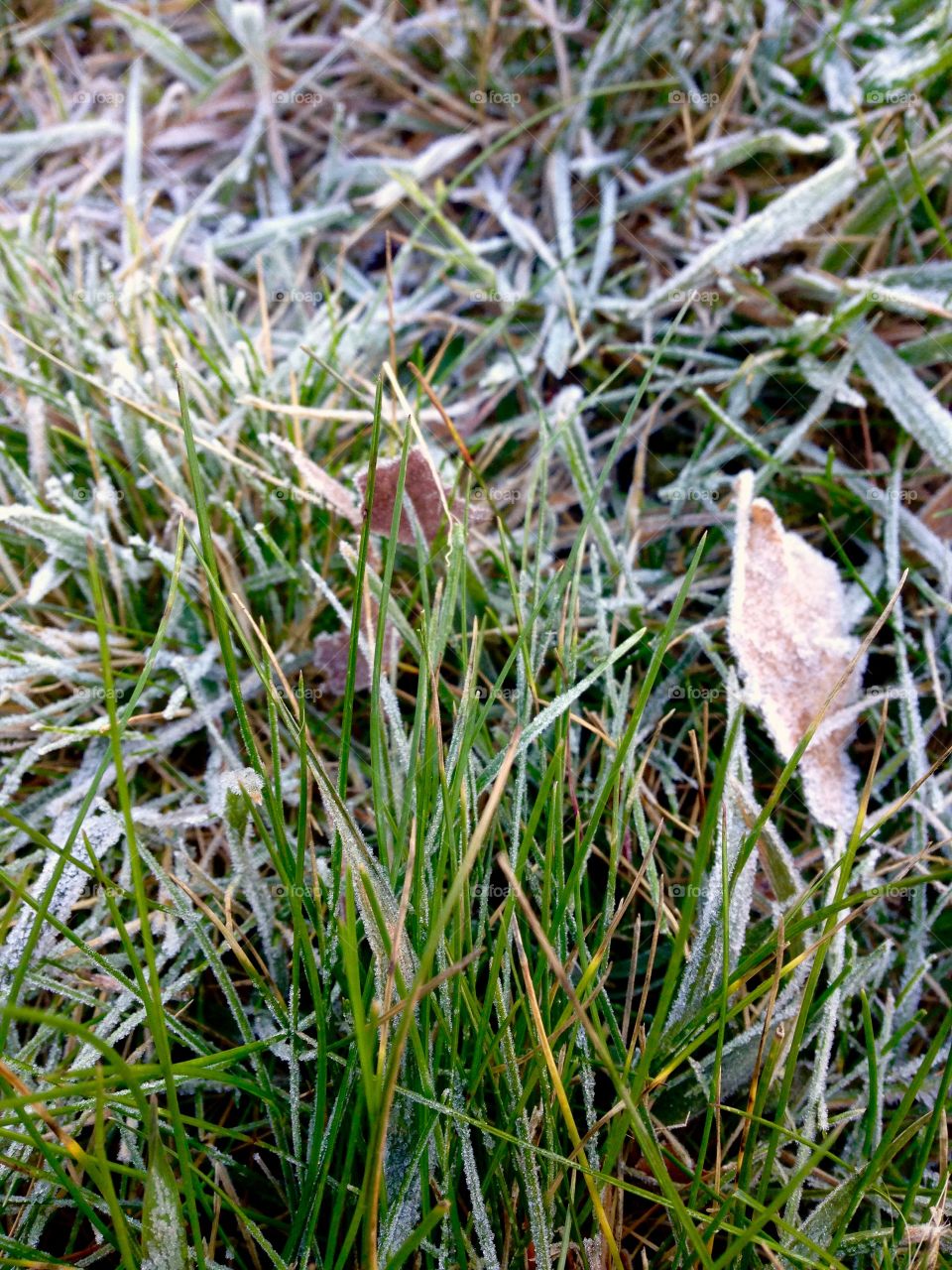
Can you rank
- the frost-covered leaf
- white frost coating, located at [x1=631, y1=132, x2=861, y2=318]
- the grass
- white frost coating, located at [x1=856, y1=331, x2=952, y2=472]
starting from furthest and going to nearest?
white frost coating, located at [x1=631, y1=132, x2=861, y2=318]
white frost coating, located at [x1=856, y1=331, x2=952, y2=472]
the grass
the frost-covered leaf

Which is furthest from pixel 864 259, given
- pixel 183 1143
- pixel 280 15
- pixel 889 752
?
pixel 183 1143

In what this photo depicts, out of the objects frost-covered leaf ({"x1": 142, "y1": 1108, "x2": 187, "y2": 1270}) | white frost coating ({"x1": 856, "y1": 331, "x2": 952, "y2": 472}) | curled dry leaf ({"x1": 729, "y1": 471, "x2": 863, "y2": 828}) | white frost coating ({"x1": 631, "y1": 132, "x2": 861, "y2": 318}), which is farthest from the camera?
white frost coating ({"x1": 631, "y1": 132, "x2": 861, "y2": 318})

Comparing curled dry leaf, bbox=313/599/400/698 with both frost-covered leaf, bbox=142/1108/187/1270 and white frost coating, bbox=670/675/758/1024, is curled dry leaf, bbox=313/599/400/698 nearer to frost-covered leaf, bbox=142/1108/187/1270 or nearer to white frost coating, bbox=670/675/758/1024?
white frost coating, bbox=670/675/758/1024

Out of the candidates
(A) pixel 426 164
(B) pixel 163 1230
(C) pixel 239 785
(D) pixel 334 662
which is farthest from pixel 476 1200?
(A) pixel 426 164

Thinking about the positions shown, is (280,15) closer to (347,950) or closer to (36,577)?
(36,577)

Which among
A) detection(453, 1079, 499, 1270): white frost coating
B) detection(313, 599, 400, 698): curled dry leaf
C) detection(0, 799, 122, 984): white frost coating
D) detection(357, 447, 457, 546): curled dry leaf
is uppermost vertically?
detection(357, 447, 457, 546): curled dry leaf

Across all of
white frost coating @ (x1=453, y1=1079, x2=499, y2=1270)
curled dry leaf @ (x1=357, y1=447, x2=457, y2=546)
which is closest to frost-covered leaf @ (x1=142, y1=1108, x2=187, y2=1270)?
white frost coating @ (x1=453, y1=1079, x2=499, y2=1270)
